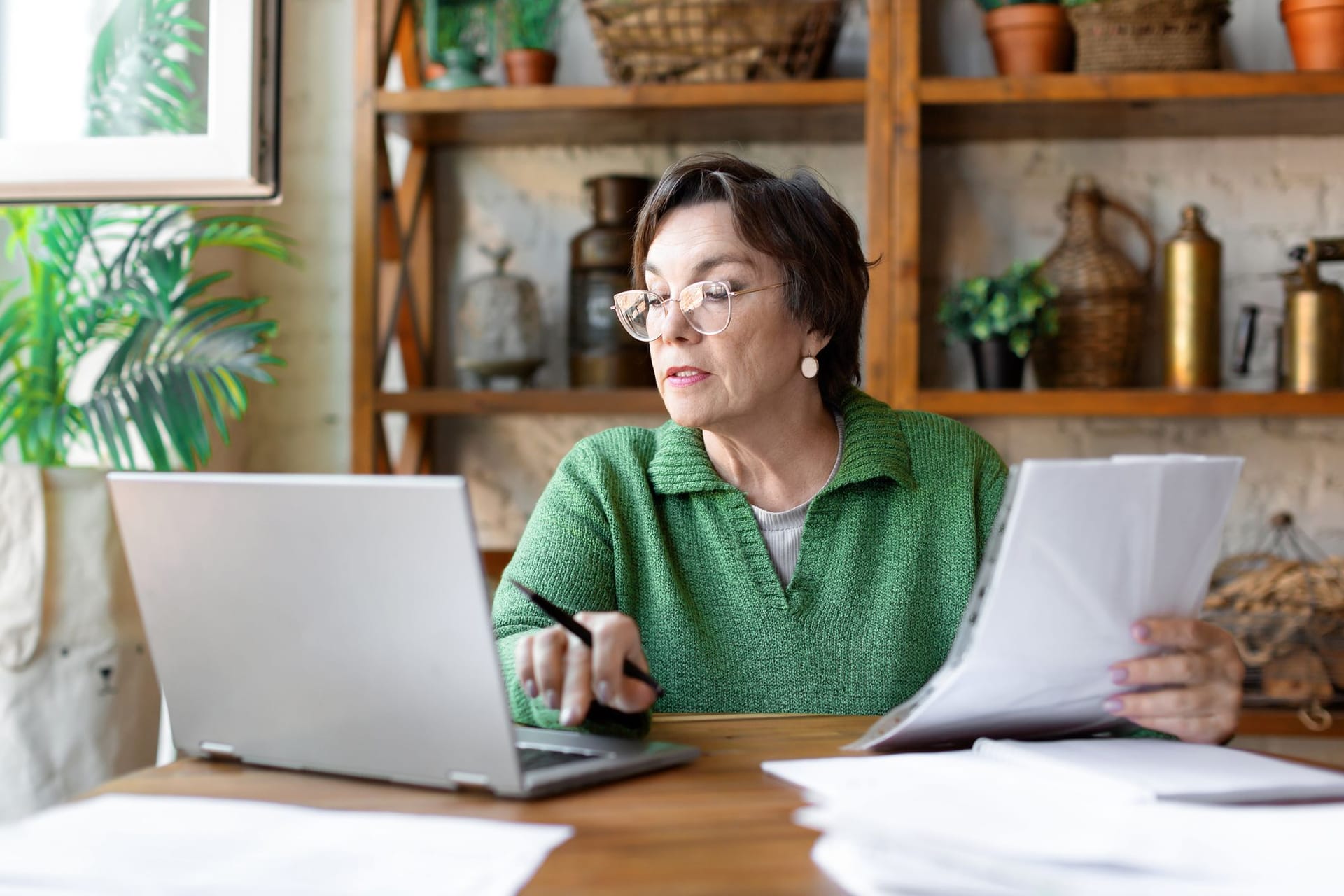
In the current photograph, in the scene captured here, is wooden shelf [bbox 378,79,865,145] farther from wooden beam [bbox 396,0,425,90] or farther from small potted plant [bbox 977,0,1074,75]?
small potted plant [bbox 977,0,1074,75]

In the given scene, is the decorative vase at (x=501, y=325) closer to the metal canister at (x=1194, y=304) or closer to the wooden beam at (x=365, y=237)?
the wooden beam at (x=365, y=237)

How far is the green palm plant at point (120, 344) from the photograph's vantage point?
2.29m

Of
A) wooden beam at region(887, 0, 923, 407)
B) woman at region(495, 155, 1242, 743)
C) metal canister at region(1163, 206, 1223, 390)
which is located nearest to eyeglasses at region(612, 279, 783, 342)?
woman at region(495, 155, 1242, 743)

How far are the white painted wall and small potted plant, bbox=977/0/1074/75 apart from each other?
0.28 m

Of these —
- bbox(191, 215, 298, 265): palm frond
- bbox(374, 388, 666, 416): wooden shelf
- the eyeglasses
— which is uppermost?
bbox(191, 215, 298, 265): palm frond

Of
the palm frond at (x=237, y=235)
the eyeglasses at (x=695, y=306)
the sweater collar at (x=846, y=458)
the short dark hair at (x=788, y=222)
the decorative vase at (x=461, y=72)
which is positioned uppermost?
the decorative vase at (x=461, y=72)

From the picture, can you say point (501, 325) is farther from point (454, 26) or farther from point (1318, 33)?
point (1318, 33)

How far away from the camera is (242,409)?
238 cm

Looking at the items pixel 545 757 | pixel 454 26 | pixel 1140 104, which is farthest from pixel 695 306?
pixel 454 26

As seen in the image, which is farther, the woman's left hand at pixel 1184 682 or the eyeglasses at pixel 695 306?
the eyeglasses at pixel 695 306

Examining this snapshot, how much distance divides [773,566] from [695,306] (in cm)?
35

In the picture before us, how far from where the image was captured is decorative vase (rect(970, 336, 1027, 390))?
258 cm

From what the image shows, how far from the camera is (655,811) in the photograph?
3.01ft

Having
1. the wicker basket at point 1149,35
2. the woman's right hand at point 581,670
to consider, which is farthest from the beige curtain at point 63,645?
the wicker basket at point 1149,35
